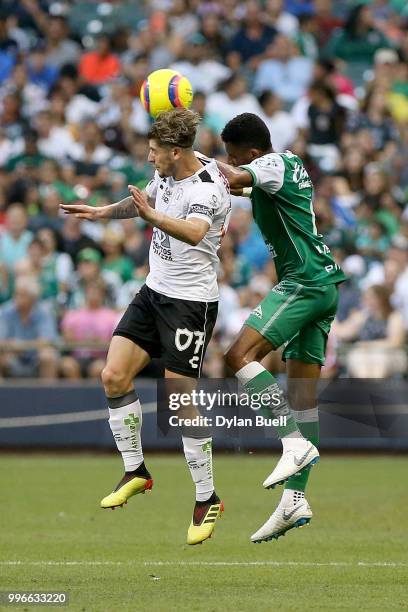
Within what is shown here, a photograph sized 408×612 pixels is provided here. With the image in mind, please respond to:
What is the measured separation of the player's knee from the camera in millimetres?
9289

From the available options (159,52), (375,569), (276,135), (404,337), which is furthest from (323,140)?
(375,569)

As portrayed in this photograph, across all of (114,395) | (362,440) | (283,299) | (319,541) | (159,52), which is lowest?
(362,440)

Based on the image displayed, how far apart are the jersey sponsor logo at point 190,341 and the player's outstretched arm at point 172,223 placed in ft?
2.59

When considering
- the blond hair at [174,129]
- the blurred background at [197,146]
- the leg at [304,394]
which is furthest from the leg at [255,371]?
the blurred background at [197,146]

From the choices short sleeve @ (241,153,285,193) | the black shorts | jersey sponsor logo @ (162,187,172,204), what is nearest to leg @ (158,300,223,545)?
the black shorts

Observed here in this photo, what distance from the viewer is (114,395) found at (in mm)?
9391

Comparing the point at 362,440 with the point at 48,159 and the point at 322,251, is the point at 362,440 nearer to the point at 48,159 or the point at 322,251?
the point at 48,159

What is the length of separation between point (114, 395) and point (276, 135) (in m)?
12.9

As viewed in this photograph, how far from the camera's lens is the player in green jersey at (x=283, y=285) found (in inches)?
371

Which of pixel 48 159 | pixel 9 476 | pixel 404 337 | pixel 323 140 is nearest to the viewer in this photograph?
pixel 9 476

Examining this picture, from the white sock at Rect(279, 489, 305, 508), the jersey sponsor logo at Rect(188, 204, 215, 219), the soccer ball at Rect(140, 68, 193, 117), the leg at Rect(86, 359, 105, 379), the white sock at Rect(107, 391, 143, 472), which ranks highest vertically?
the soccer ball at Rect(140, 68, 193, 117)

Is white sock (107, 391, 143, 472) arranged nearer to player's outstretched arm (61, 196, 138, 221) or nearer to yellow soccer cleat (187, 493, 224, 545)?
yellow soccer cleat (187, 493, 224, 545)

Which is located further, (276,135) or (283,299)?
(276,135)

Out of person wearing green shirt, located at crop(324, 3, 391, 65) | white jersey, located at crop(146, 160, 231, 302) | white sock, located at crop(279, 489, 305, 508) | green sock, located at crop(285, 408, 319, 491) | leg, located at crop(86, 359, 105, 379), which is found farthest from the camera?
person wearing green shirt, located at crop(324, 3, 391, 65)
